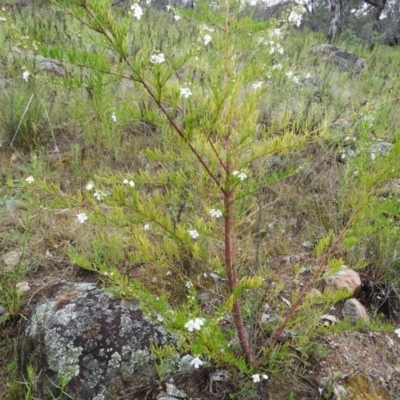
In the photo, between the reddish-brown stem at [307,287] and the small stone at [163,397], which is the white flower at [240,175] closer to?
the reddish-brown stem at [307,287]

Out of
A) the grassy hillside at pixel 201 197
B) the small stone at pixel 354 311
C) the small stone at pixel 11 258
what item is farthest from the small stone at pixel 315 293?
the small stone at pixel 11 258

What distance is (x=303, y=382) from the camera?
196 cm

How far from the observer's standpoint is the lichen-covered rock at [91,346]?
184 cm

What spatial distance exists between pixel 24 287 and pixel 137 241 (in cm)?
111

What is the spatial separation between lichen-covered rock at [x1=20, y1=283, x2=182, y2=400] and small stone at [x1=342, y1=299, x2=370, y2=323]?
1.11 meters

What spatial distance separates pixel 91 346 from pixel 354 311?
5.18 ft

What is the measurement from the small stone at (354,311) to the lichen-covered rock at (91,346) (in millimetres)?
1114

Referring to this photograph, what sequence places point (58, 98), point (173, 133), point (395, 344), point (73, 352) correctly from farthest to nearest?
point (58, 98)
point (395, 344)
point (73, 352)
point (173, 133)

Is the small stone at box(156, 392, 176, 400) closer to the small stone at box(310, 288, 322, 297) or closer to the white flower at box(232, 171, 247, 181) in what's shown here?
the small stone at box(310, 288, 322, 297)

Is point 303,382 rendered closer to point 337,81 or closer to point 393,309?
point 393,309

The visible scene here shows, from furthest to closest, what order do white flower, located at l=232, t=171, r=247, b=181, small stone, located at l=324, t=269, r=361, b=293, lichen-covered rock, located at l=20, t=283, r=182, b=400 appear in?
small stone, located at l=324, t=269, r=361, b=293
lichen-covered rock, located at l=20, t=283, r=182, b=400
white flower, located at l=232, t=171, r=247, b=181

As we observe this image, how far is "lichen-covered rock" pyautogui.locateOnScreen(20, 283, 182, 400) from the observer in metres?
1.84

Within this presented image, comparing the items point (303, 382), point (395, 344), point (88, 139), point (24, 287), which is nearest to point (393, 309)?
point (395, 344)

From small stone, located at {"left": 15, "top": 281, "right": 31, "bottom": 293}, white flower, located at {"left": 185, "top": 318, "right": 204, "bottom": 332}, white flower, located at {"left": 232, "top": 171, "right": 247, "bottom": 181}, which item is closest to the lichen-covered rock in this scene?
small stone, located at {"left": 15, "top": 281, "right": 31, "bottom": 293}
